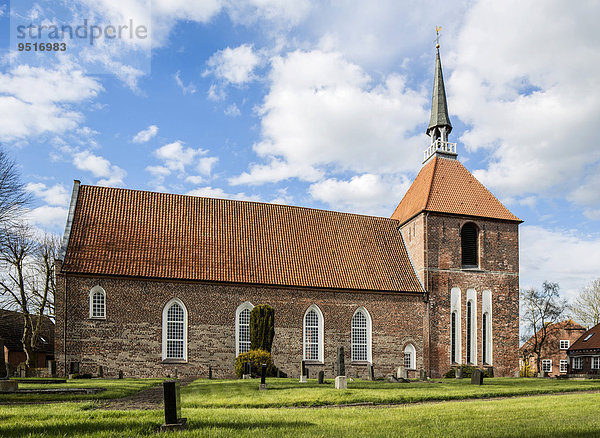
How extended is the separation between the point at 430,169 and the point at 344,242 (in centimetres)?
783

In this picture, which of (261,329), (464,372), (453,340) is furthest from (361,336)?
(261,329)

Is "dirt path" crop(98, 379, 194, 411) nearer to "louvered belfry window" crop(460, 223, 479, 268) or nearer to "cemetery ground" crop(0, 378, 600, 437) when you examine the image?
"cemetery ground" crop(0, 378, 600, 437)

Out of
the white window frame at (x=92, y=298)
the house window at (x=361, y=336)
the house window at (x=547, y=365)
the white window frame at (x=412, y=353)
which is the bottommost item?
the house window at (x=547, y=365)

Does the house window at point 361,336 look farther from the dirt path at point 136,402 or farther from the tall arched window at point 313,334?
the dirt path at point 136,402

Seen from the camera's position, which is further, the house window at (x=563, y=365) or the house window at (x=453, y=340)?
the house window at (x=563, y=365)

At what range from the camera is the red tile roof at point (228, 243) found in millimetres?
25098

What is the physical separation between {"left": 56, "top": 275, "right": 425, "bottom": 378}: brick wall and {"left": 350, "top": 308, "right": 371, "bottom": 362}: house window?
0.33m

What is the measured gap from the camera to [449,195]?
3062 cm

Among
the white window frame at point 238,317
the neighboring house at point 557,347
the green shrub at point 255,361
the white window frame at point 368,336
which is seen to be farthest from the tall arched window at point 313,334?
the neighboring house at point 557,347

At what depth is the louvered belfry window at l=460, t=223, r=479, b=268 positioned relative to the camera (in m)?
30.0

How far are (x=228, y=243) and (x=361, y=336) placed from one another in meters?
9.00

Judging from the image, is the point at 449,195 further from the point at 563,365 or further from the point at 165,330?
the point at 563,365

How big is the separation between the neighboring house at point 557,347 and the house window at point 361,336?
31548 millimetres

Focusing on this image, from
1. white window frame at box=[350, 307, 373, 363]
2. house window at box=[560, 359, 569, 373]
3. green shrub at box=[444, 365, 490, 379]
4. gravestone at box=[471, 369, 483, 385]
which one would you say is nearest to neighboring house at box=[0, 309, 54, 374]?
white window frame at box=[350, 307, 373, 363]
